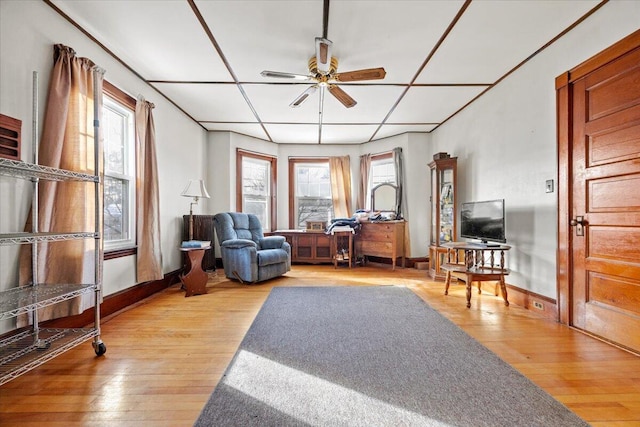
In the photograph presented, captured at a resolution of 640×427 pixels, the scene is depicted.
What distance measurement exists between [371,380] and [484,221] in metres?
2.50

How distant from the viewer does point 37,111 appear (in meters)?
1.85

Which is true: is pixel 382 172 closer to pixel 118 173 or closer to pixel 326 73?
pixel 326 73

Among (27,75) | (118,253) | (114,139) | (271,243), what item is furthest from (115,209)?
(271,243)

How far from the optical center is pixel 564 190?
2.38 meters

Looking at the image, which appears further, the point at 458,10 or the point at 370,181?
the point at 370,181

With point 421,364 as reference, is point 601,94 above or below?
above

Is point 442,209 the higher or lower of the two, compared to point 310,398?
higher

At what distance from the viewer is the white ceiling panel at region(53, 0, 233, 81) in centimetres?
205

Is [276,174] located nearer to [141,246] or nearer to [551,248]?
[141,246]

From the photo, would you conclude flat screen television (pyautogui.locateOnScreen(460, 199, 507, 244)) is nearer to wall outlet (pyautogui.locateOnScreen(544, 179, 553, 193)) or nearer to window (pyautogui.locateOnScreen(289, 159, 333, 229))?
wall outlet (pyautogui.locateOnScreen(544, 179, 553, 193))

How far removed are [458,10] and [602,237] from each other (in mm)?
2121

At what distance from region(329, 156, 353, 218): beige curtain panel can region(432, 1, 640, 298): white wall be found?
257 centimetres

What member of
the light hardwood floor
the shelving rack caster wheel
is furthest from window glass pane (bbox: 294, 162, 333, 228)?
the shelving rack caster wheel

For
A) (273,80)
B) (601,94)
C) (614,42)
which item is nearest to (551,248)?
(601,94)
